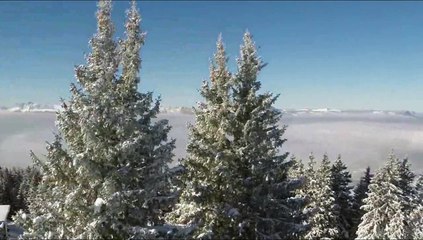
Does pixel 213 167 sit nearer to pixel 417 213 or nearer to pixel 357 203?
pixel 417 213

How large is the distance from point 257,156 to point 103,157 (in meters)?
6.32

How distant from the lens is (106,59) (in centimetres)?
1403

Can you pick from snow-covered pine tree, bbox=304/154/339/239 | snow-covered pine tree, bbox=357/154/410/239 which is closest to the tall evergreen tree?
snow-covered pine tree, bbox=357/154/410/239

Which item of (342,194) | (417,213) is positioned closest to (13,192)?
(342,194)

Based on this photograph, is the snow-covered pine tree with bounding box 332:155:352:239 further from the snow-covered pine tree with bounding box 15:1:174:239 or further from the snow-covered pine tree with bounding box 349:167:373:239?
the snow-covered pine tree with bounding box 15:1:174:239

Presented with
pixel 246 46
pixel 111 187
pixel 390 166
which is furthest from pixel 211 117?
pixel 390 166

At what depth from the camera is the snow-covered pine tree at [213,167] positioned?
17.3 meters

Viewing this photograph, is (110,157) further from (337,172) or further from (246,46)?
(337,172)

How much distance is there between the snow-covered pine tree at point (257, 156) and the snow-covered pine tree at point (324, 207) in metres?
20.8

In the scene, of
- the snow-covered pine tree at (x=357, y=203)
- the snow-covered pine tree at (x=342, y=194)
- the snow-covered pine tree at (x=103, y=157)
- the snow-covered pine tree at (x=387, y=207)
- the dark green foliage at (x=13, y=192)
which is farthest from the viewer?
the dark green foliage at (x=13, y=192)

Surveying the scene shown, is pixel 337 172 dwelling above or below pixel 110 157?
below

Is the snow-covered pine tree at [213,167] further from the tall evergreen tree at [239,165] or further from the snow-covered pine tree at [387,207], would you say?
the snow-covered pine tree at [387,207]

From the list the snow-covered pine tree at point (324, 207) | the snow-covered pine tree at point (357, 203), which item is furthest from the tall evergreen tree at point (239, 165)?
the snow-covered pine tree at point (357, 203)

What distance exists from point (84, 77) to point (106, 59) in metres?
0.93
